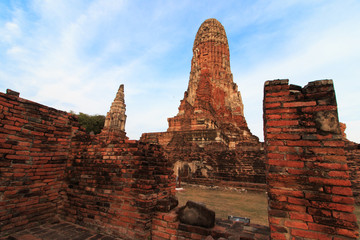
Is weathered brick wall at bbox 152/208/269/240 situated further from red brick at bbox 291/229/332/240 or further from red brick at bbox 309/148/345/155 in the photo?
red brick at bbox 309/148/345/155

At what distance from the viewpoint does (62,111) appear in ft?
12.4

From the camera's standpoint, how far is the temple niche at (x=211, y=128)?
9117mm

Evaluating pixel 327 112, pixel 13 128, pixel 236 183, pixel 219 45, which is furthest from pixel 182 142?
pixel 219 45

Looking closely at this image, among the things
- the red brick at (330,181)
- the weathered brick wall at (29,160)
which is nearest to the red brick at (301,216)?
the red brick at (330,181)

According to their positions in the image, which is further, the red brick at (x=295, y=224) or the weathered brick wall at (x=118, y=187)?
the weathered brick wall at (x=118, y=187)

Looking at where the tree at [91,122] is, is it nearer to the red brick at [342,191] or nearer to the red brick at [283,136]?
the red brick at [283,136]

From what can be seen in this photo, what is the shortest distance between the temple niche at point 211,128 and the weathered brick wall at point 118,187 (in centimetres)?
646

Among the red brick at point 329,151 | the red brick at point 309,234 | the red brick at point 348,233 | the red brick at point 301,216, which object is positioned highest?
the red brick at point 329,151

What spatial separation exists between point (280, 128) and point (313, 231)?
0.97m

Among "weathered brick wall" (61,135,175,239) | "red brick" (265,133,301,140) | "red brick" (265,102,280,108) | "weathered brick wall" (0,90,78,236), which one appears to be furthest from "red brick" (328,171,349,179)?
"weathered brick wall" (0,90,78,236)

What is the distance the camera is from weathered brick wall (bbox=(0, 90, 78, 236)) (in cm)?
279

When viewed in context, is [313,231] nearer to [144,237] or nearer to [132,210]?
[144,237]

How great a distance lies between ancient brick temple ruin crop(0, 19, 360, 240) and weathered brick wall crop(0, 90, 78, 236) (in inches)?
0.6

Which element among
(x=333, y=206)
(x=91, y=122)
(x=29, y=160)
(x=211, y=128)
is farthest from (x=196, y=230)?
(x=91, y=122)
